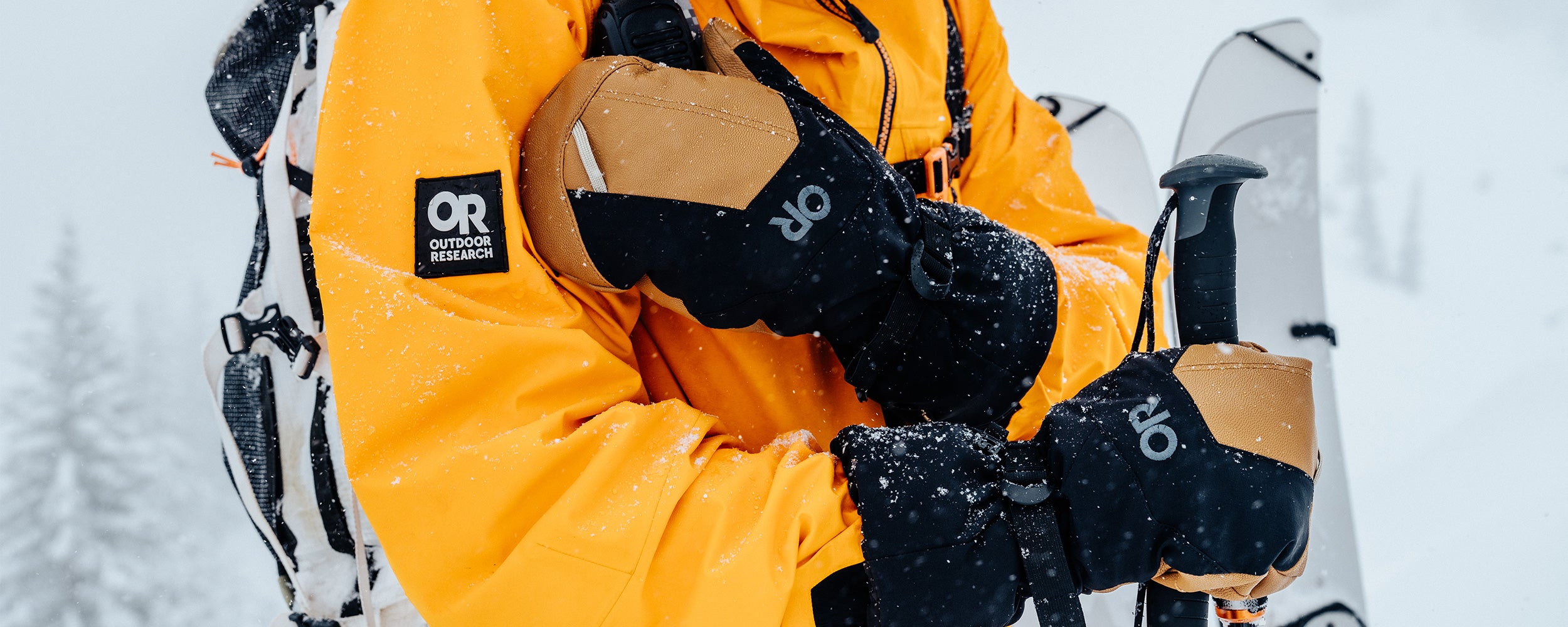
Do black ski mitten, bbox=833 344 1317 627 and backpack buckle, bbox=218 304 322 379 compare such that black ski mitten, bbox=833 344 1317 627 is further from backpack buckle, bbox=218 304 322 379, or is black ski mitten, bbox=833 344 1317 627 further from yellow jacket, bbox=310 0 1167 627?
backpack buckle, bbox=218 304 322 379

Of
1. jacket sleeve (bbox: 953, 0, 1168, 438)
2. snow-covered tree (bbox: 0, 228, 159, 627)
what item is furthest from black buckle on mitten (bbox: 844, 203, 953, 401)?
snow-covered tree (bbox: 0, 228, 159, 627)

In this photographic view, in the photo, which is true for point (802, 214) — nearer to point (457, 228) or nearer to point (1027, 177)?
point (457, 228)

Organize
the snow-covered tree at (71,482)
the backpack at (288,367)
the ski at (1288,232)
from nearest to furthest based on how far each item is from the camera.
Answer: the backpack at (288,367) → the ski at (1288,232) → the snow-covered tree at (71,482)

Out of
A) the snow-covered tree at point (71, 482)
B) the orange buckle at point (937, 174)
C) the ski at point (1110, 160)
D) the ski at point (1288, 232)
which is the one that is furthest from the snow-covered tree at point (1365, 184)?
the snow-covered tree at point (71, 482)

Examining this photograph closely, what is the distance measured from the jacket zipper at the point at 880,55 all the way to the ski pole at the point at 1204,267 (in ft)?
1.25

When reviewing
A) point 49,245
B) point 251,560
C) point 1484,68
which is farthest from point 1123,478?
point 251,560

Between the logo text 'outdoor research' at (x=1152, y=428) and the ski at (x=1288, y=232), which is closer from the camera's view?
the logo text 'outdoor research' at (x=1152, y=428)

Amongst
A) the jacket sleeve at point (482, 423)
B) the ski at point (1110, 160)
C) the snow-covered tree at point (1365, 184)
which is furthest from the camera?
the snow-covered tree at point (1365, 184)

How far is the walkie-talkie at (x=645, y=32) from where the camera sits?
89cm

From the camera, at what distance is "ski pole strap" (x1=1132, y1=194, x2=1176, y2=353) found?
87cm

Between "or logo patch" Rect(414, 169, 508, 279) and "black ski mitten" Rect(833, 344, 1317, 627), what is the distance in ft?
1.33

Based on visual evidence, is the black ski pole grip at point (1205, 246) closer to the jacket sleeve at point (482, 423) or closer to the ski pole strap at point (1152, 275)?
the ski pole strap at point (1152, 275)

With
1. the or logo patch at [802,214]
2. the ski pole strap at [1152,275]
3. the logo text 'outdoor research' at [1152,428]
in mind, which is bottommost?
the logo text 'outdoor research' at [1152,428]

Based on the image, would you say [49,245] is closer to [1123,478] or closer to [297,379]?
[297,379]
